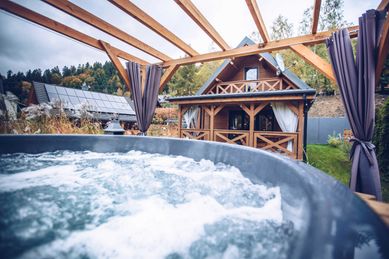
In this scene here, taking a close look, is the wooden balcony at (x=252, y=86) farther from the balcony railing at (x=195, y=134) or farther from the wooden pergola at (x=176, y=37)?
the wooden pergola at (x=176, y=37)

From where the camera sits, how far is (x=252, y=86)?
8.12 metres

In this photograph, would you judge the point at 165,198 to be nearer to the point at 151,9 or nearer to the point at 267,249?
the point at 267,249

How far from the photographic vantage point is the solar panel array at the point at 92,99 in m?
15.5

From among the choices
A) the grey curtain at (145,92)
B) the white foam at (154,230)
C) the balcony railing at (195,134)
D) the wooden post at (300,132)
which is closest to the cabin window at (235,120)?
the balcony railing at (195,134)

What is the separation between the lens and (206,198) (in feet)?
5.28

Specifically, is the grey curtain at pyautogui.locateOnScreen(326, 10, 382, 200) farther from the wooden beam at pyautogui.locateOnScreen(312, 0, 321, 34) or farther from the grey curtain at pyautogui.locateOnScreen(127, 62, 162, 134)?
the grey curtain at pyautogui.locateOnScreen(127, 62, 162, 134)

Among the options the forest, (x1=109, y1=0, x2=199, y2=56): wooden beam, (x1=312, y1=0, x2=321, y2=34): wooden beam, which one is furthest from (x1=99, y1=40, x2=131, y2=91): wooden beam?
the forest

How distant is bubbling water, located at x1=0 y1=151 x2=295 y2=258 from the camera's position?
97 cm

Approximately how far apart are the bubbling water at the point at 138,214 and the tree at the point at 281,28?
20646mm

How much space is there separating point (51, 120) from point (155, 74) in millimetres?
2606

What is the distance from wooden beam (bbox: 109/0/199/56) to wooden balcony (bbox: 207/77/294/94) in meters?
4.47

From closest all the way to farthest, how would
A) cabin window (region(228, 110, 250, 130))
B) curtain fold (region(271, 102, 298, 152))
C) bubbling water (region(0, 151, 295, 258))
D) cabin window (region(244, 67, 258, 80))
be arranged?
bubbling water (region(0, 151, 295, 258))
curtain fold (region(271, 102, 298, 152))
cabin window (region(244, 67, 258, 80))
cabin window (region(228, 110, 250, 130))

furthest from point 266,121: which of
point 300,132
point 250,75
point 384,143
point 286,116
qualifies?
point 384,143

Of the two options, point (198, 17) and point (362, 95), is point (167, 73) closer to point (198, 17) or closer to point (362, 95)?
point (198, 17)
